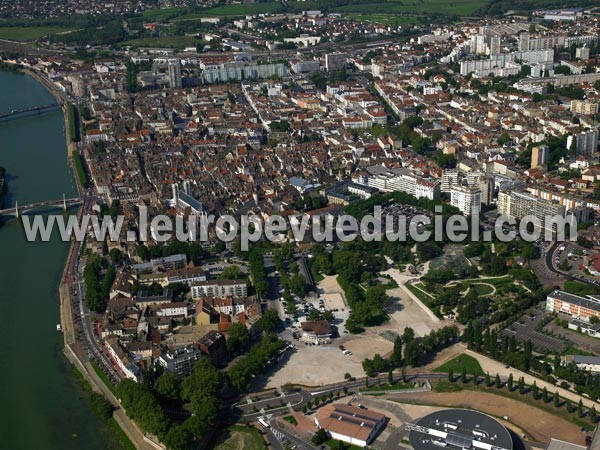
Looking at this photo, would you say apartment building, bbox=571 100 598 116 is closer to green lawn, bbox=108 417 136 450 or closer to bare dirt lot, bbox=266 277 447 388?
bare dirt lot, bbox=266 277 447 388

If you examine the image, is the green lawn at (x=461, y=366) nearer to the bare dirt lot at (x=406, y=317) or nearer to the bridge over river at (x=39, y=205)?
the bare dirt lot at (x=406, y=317)

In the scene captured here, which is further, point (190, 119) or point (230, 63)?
point (230, 63)

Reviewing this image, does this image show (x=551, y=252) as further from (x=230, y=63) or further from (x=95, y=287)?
(x=230, y=63)

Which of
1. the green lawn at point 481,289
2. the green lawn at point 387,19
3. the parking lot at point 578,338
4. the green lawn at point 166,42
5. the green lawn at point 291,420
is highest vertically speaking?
the green lawn at point 387,19

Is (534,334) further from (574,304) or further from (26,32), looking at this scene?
(26,32)

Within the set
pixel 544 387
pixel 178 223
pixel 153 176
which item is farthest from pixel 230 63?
pixel 544 387

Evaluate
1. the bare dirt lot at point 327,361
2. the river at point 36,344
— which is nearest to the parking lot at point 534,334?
the bare dirt lot at point 327,361
